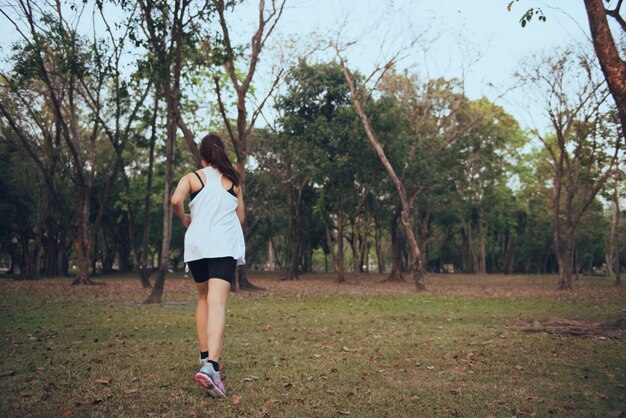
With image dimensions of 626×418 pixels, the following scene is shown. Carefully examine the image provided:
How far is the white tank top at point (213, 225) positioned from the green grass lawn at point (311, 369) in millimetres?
1293

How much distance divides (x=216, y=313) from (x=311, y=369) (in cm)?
170

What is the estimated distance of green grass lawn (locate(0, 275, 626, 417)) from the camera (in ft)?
15.8

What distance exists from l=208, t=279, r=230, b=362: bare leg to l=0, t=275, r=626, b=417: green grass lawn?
0.47 metres

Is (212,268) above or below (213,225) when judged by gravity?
below

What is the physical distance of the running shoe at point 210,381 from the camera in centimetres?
491

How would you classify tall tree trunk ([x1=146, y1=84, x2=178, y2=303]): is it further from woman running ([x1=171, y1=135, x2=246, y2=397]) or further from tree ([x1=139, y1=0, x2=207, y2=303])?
woman running ([x1=171, y1=135, x2=246, y2=397])

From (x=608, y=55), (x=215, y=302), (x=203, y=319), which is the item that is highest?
(x=608, y=55)

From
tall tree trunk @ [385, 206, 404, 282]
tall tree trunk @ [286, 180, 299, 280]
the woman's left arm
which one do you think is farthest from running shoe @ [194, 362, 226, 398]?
tall tree trunk @ [385, 206, 404, 282]

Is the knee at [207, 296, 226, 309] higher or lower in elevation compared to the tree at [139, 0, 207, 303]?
lower

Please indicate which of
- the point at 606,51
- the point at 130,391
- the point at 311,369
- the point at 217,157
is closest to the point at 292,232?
the point at 606,51

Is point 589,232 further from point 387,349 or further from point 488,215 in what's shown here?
point 387,349

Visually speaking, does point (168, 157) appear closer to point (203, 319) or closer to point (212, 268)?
point (203, 319)

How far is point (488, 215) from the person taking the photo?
5456cm

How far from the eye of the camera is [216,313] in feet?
17.2
